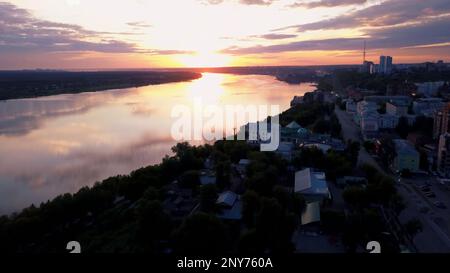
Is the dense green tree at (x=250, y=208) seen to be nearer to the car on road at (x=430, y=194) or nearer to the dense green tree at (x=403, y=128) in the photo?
the car on road at (x=430, y=194)

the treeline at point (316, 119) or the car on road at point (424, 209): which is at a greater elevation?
the treeline at point (316, 119)

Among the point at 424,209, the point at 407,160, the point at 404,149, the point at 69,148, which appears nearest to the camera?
the point at 424,209

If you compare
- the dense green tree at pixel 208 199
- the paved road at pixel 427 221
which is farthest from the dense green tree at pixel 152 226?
the paved road at pixel 427 221

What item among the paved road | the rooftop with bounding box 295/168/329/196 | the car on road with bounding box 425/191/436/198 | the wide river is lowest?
the paved road

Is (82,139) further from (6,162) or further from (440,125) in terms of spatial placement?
(440,125)

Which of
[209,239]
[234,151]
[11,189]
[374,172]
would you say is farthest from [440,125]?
[11,189]

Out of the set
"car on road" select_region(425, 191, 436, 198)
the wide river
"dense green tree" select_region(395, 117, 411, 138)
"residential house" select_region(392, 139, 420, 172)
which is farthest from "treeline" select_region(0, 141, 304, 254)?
"dense green tree" select_region(395, 117, 411, 138)

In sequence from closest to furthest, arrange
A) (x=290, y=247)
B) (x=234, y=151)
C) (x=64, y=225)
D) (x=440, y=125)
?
(x=290, y=247) < (x=64, y=225) < (x=234, y=151) < (x=440, y=125)

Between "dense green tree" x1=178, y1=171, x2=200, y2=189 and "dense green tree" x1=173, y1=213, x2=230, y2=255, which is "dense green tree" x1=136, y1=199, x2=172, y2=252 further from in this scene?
"dense green tree" x1=178, y1=171, x2=200, y2=189

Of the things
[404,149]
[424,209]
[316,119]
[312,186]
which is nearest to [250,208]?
[312,186]

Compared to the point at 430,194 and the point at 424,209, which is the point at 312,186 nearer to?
the point at 424,209

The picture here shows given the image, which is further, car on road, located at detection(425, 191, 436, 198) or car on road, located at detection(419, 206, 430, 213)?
car on road, located at detection(425, 191, 436, 198)
